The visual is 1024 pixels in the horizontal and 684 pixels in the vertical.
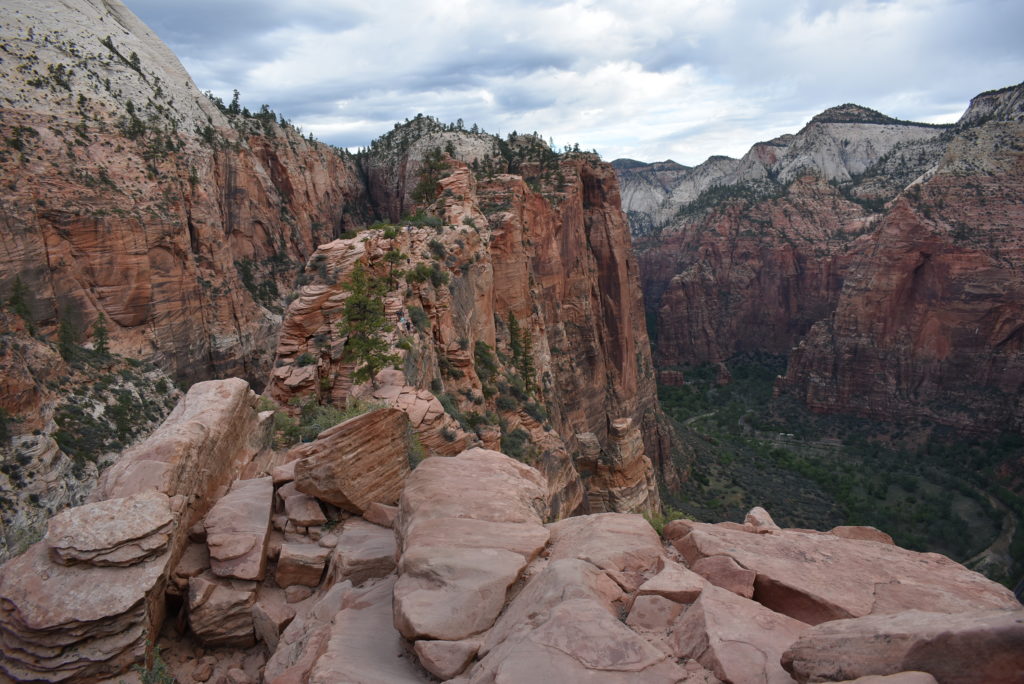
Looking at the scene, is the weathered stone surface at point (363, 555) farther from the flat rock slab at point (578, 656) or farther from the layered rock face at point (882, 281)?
the layered rock face at point (882, 281)

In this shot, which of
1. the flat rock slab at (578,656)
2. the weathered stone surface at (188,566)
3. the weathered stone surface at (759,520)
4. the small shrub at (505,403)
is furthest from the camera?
the small shrub at (505,403)

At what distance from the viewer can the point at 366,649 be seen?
17.1 feet

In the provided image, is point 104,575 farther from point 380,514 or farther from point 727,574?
point 727,574

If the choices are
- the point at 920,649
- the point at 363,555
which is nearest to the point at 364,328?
the point at 363,555

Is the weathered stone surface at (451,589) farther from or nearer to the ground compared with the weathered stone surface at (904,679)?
nearer to the ground

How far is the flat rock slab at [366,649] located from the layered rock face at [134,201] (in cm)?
3555

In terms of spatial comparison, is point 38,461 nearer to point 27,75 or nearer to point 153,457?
point 153,457

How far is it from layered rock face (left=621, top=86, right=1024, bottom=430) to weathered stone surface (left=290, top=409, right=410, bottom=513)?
73994 millimetres

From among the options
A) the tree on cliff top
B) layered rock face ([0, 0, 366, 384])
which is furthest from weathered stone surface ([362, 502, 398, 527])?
layered rock face ([0, 0, 366, 384])

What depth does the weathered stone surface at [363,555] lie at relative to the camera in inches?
271

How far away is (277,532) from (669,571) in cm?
571

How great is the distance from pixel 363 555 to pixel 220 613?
5.96 feet

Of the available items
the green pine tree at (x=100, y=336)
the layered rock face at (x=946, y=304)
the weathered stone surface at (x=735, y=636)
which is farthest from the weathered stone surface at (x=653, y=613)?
the layered rock face at (x=946, y=304)

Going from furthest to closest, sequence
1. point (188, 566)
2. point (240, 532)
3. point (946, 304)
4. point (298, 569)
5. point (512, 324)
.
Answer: point (946, 304) → point (512, 324) → point (240, 532) → point (298, 569) → point (188, 566)
